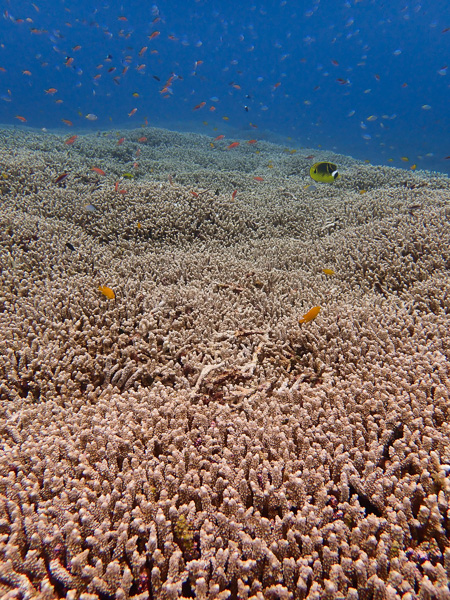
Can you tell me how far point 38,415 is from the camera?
2.36 meters

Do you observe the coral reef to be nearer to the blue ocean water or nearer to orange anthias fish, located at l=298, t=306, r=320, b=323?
orange anthias fish, located at l=298, t=306, r=320, b=323

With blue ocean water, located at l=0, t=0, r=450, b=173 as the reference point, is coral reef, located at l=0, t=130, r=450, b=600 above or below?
below

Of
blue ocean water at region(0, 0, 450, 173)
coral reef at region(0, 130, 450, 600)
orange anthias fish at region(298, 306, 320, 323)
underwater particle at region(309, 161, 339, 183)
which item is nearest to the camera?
coral reef at region(0, 130, 450, 600)

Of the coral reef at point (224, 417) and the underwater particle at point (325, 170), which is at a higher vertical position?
the underwater particle at point (325, 170)

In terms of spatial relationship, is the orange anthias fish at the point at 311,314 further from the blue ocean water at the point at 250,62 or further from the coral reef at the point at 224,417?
the blue ocean water at the point at 250,62

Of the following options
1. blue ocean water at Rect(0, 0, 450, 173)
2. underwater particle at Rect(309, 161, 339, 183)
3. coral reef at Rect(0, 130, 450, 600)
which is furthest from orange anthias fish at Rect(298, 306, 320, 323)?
blue ocean water at Rect(0, 0, 450, 173)

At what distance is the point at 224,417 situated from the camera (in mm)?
2316

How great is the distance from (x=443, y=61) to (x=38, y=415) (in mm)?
140351

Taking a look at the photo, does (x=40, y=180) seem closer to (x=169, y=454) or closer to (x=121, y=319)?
(x=121, y=319)

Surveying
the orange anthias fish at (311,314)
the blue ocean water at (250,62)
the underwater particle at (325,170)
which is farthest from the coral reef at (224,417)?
the blue ocean water at (250,62)

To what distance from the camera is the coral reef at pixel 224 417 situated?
4.77ft

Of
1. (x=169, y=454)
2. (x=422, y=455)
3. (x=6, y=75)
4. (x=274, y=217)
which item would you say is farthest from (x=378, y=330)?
(x=6, y=75)

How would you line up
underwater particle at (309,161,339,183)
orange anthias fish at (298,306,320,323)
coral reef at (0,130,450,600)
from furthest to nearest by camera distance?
underwater particle at (309,161,339,183) < orange anthias fish at (298,306,320,323) < coral reef at (0,130,450,600)

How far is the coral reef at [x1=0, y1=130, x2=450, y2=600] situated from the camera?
57.2 inches
